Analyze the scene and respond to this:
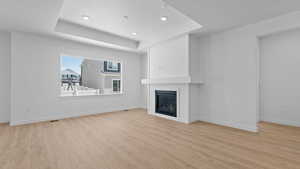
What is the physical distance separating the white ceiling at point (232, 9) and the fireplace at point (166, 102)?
7.48 feet

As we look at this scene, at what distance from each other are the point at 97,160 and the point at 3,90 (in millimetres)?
3941

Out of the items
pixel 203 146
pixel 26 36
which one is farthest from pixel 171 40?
pixel 26 36

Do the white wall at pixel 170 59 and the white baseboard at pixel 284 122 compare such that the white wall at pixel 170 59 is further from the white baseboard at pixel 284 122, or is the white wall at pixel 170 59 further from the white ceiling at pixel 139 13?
the white baseboard at pixel 284 122

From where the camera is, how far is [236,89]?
11.1ft

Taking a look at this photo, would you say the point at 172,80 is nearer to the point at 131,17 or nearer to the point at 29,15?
the point at 131,17

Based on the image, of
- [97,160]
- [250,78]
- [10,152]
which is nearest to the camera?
[97,160]

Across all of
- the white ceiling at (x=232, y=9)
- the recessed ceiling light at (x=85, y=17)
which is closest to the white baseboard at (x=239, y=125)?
the white ceiling at (x=232, y=9)

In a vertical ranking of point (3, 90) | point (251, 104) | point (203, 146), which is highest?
point (3, 90)

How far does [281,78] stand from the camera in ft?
12.2

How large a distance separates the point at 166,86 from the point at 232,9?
2.69 metres

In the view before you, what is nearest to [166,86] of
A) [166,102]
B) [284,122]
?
[166,102]

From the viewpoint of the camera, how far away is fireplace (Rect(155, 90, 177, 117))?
4281mm

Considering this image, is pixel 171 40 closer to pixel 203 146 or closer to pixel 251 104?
pixel 251 104

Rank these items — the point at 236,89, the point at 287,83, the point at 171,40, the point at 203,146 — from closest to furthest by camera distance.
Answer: the point at 203,146 < the point at 236,89 < the point at 287,83 < the point at 171,40
